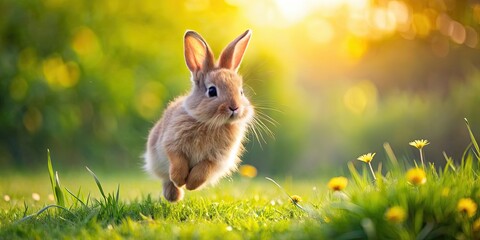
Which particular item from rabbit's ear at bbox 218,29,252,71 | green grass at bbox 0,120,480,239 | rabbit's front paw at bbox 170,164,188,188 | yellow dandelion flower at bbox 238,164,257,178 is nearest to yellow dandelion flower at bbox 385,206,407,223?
green grass at bbox 0,120,480,239

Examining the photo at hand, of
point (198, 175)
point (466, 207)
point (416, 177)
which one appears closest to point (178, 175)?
point (198, 175)

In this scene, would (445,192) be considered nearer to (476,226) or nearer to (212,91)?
(476,226)

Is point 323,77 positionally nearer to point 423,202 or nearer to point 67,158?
point 67,158

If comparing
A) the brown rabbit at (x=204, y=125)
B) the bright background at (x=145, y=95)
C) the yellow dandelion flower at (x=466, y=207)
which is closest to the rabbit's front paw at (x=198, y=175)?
the brown rabbit at (x=204, y=125)

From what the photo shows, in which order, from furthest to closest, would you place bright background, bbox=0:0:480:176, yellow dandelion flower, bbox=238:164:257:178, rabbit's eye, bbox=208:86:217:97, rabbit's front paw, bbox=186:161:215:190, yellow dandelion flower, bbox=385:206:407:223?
1. bright background, bbox=0:0:480:176
2. yellow dandelion flower, bbox=238:164:257:178
3. rabbit's eye, bbox=208:86:217:97
4. rabbit's front paw, bbox=186:161:215:190
5. yellow dandelion flower, bbox=385:206:407:223

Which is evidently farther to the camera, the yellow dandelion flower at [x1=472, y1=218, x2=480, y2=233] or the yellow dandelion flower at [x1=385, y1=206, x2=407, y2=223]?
the yellow dandelion flower at [x1=472, y1=218, x2=480, y2=233]

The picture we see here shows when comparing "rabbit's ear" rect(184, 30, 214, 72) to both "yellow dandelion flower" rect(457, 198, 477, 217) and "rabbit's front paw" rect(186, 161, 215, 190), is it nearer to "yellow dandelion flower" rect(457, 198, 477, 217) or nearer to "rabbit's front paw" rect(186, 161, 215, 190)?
"rabbit's front paw" rect(186, 161, 215, 190)
